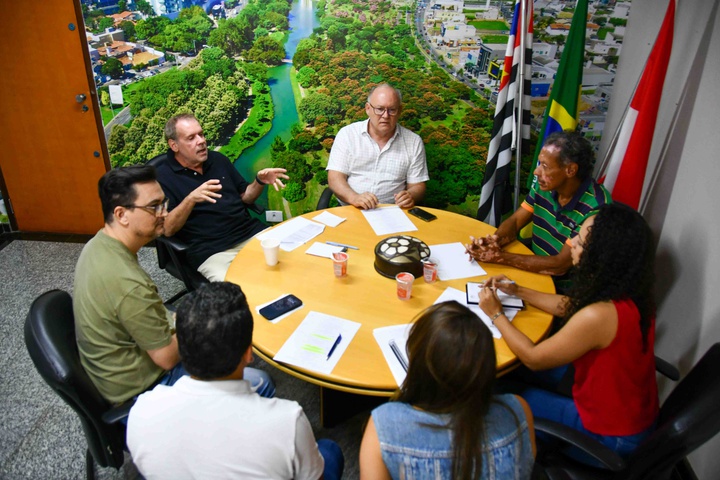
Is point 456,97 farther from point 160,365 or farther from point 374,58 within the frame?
point 160,365

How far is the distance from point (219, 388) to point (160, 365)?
2.30ft

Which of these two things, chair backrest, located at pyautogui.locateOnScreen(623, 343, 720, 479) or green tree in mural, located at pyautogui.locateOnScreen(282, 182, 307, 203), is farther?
green tree in mural, located at pyautogui.locateOnScreen(282, 182, 307, 203)

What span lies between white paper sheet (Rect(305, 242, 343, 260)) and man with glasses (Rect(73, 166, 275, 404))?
32.0 inches

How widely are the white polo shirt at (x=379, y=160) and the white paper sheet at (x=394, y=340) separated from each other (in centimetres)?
155

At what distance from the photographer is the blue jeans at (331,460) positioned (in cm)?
154

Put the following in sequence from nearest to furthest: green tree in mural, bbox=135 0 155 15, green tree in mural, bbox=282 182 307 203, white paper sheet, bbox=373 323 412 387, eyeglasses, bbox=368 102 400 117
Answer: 1. white paper sheet, bbox=373 323 412 387
2. eyeglasses, bbox=368 102 400 117
3. green tree in mural, bbox=135 0 155 15
4. green tree in mural, bbox=282 182 307 203

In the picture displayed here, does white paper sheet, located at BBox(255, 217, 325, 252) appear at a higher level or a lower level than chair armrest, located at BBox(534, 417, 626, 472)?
higher

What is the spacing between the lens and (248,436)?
3.70 ft

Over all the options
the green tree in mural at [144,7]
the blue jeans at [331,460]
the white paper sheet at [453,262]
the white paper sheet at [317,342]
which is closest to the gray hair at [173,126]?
the green tree in mural at [144,7]

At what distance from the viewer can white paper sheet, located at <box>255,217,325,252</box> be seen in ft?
8.04

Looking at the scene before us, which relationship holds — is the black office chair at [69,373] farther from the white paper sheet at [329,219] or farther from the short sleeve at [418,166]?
the short sleeve at [418,166]

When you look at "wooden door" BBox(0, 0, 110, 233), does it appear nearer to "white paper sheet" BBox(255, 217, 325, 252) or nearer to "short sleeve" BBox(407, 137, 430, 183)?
"white paper sheet" BBox(255, 217, 325, 252)

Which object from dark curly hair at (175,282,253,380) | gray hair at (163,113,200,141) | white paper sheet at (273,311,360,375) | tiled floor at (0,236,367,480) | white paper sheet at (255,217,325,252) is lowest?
tiled floor at (0,236,367,480)

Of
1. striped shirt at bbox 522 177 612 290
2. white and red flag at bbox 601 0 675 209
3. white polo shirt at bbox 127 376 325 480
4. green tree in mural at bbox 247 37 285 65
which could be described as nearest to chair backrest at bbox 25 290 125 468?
white polo shirt at bbox 127 376 325 480
